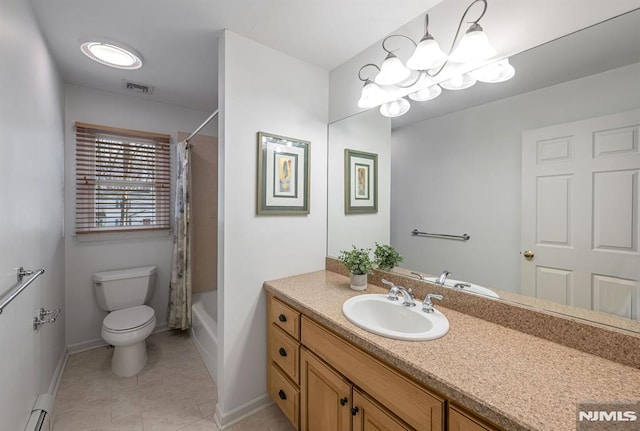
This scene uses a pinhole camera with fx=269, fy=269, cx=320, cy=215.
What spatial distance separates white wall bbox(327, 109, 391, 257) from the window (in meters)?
1.80

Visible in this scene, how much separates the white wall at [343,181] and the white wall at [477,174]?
72 millimetres

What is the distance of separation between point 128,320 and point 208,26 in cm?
218

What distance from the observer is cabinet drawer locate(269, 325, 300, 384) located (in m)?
1.46

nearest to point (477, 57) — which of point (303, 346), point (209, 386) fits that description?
point (303, 346)

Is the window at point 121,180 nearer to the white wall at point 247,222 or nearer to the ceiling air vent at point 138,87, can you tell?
the ceiling air vent at point 138,87

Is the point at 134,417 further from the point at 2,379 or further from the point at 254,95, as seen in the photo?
the point at 254,95

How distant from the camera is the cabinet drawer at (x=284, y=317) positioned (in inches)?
57.2

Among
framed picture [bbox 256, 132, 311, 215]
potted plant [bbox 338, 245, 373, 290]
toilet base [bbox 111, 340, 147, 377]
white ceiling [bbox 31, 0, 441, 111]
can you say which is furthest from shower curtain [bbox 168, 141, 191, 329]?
potted plant [bbox 338, 245, 373, 290]

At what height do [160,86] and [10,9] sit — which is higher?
[160,86]

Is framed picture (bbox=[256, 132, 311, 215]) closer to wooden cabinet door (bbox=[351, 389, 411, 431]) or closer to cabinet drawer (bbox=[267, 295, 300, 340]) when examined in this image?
cabinet drawer (bbox=[267, 295, 300, 340])

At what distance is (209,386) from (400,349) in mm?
1708

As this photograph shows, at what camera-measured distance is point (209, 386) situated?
1.98 metres

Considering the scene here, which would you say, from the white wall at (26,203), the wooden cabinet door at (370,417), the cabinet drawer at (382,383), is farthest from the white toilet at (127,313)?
the wooden cabinet door at (370,417)

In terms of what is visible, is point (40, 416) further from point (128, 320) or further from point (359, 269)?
point (359, 269)
